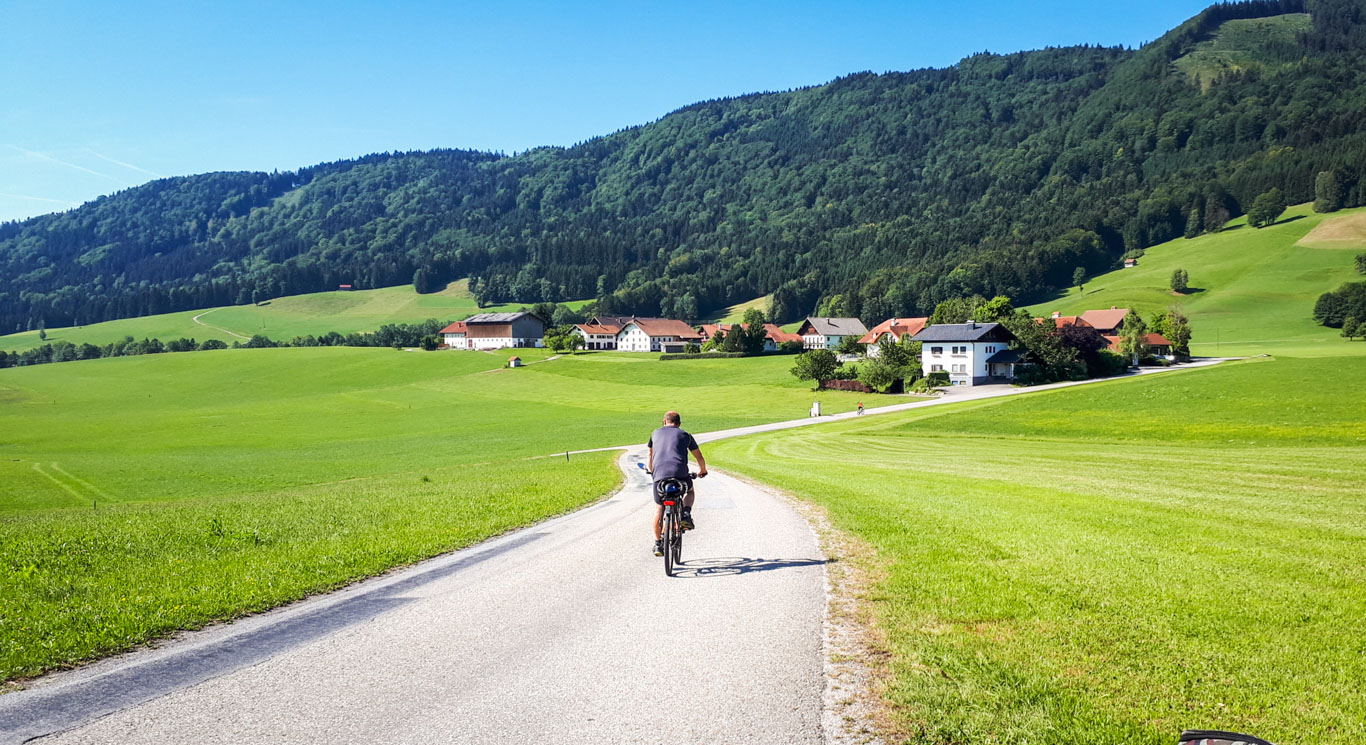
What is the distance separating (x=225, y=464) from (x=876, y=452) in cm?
4121

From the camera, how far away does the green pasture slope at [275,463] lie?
34.8ft

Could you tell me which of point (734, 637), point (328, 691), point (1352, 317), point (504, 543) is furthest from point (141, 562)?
point (1352, 317)

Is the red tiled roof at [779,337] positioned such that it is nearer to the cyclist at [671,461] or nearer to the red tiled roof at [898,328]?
the red tiled roof at [898,328]

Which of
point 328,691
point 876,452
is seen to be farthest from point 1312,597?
point 876,452

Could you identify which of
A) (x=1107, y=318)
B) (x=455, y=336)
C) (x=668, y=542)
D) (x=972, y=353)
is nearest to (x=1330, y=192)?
(x=1107, y=318)

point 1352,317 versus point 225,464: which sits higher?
point 1352,317

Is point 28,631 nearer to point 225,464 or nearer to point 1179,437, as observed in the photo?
point 225,464

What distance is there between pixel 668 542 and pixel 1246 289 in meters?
197

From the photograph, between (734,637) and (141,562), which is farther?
(141,562)

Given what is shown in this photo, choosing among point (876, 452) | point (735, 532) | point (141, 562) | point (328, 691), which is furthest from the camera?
point (876, 452)

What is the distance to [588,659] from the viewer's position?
7.72m

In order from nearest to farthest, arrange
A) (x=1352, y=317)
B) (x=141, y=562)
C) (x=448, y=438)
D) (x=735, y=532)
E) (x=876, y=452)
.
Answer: (x=141, y=562) → (x=735, y=532) → (x=876, y=452) → (x=448, y=438) → (x=1352, y=317)

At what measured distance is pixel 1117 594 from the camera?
9.41 m

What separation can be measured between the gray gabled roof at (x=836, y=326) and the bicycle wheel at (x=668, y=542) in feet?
515
